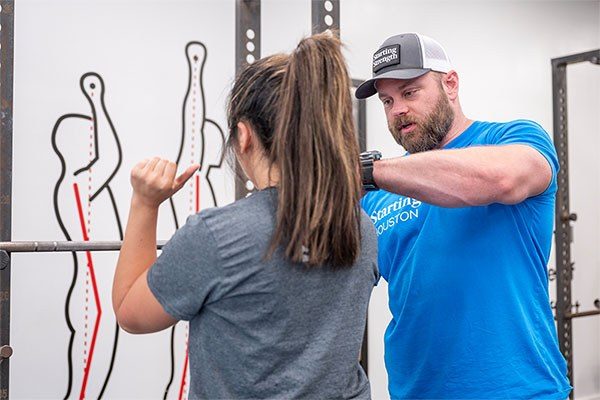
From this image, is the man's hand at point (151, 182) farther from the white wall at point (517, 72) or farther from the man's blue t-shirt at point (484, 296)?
the white wall at point (517, 72)

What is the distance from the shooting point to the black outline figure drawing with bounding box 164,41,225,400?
7.80ft

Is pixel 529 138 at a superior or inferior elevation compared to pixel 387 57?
inferior

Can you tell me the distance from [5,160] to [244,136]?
923 mm

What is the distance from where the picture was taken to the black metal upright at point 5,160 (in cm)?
157

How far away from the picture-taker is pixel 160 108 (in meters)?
2.34

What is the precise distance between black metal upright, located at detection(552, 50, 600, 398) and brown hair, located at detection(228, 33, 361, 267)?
2822mm

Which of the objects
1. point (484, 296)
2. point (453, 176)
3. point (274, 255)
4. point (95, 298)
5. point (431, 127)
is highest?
point (431, 127)

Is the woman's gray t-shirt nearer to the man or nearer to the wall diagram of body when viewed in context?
the man

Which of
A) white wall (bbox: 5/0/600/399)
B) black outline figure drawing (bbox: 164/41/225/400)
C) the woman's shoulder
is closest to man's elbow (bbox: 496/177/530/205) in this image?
the woman's shoulder

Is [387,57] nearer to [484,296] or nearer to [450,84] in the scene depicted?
[450,84]

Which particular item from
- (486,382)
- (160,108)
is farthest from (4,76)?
(486,382)

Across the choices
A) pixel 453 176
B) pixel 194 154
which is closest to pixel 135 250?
pixel 453 176

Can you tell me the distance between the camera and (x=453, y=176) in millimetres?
1133

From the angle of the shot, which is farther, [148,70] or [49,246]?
[148,70]
